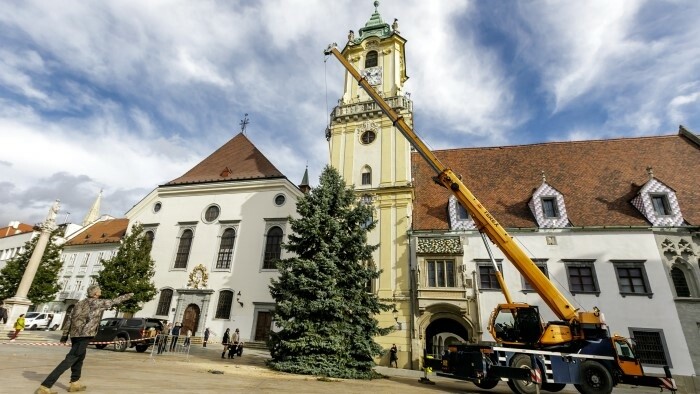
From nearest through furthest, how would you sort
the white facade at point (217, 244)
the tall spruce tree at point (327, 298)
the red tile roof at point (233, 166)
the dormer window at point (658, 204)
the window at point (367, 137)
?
1. the tall spruce tree at point (327, 298)
2. the dormer window at point (658, 204)
3. the white facade at point (217, 244)
4. the window at point (367, 137)
5. the red tile roof at point (233, 166)

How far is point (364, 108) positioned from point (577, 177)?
49.7ft

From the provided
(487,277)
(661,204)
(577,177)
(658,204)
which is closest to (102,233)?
(487,277)

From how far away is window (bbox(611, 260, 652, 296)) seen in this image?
1719 cm

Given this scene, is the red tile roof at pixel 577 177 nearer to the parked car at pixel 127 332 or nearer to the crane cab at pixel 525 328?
the crane cab at pixel 525 328

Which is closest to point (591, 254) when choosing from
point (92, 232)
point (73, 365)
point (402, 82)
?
point (402, 82)

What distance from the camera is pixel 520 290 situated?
1830cm

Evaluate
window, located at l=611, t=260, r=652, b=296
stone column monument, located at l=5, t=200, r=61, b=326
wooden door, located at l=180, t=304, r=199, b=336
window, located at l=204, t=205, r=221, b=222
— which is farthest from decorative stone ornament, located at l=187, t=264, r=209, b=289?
window, located at l=611, t=260, r=652, b=296

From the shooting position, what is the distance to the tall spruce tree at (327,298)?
12.7 m

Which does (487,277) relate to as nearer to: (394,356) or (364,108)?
(394,356)

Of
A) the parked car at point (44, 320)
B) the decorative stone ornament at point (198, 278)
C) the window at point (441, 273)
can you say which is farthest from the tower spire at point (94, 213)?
the window at point (441, 273)

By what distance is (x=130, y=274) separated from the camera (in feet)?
71.9

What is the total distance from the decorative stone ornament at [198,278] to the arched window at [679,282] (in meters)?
27.3

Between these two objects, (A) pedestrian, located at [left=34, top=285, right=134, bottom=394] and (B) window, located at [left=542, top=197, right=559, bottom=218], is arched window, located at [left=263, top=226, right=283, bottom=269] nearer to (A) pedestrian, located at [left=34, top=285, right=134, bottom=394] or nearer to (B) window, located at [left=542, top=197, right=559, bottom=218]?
(B) window, located at [left=542, top=197, right=559, bottom=218]

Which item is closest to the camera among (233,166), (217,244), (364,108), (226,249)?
(226,249)
